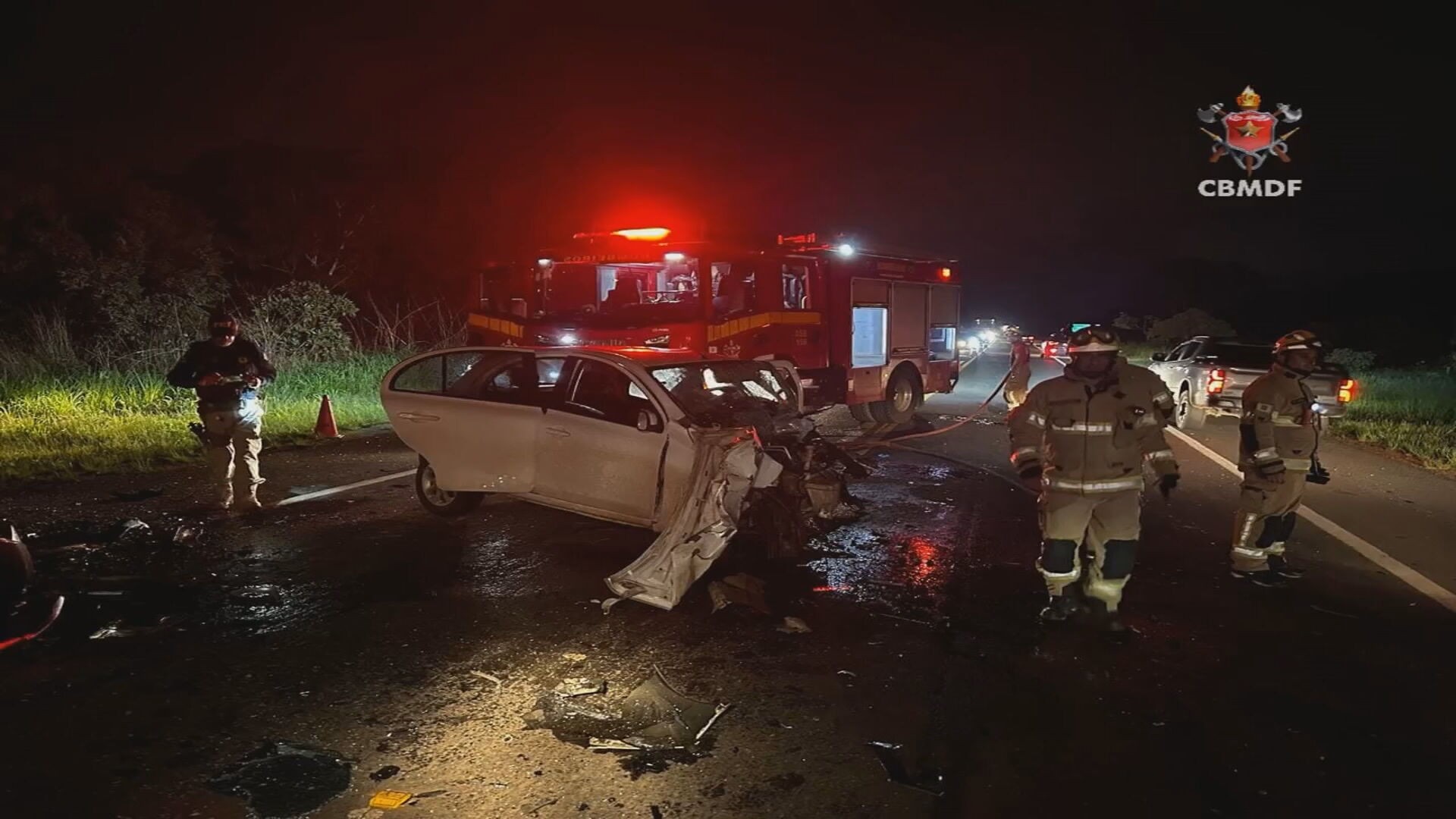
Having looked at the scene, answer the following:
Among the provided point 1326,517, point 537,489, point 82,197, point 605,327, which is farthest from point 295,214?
point 1326,517

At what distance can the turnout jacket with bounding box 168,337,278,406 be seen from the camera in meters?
7.26

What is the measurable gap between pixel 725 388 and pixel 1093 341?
9.55 ft

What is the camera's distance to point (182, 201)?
25.0 metres

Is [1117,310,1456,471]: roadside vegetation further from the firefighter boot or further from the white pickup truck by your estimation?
the firefighter boot

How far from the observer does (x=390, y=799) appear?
320 cm

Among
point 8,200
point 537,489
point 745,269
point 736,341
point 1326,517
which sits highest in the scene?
point 8,200

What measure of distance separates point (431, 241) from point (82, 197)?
487 inches

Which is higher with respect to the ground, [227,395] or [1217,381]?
[227,395]

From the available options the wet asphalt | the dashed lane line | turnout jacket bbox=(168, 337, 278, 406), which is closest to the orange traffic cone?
turnout jacket bbox=(168, 337, 278, 406)

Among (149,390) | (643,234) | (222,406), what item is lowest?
(149,390)

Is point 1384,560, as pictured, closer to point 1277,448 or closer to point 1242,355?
point 1277,448

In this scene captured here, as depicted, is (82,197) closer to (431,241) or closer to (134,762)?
(431,241)

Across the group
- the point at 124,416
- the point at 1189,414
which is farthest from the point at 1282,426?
the point at 124,416

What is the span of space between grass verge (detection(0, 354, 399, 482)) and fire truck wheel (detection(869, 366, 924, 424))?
7.30 m
